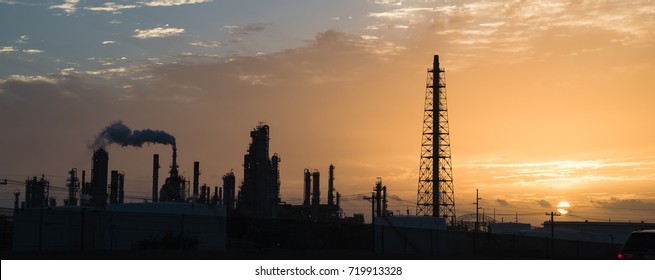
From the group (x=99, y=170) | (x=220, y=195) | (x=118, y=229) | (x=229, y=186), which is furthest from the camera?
(x=220, y=195)

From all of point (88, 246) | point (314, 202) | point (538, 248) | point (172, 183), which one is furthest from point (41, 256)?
point (314, 202)

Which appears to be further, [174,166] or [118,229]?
[174,166]

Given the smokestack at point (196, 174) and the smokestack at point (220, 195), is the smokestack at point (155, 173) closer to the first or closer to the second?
the smokestack at point (196, 174)

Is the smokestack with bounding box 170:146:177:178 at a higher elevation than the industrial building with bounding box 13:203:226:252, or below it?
higher

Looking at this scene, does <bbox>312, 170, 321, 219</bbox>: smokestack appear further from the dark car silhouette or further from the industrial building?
the dark car silhouette

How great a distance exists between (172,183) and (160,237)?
26775 millimetres

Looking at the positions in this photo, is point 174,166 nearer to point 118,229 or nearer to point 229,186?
point 229,186

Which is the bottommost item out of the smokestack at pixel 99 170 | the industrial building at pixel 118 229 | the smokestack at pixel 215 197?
the industrial building at pixel 118 229

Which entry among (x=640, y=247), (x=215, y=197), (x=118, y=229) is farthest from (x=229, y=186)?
(x=640, y=247)

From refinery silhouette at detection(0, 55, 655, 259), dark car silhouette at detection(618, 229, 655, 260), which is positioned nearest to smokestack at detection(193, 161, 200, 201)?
refinery silhouette at detection(0, 55, 655, 259)

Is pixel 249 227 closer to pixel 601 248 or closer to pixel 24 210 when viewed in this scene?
pixel 24 210

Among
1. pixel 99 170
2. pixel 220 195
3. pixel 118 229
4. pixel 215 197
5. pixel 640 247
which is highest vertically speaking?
pixel 99 170

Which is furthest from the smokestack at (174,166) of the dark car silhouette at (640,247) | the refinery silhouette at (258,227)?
the dark car silhouette at (640,247)

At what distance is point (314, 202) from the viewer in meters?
95.8
